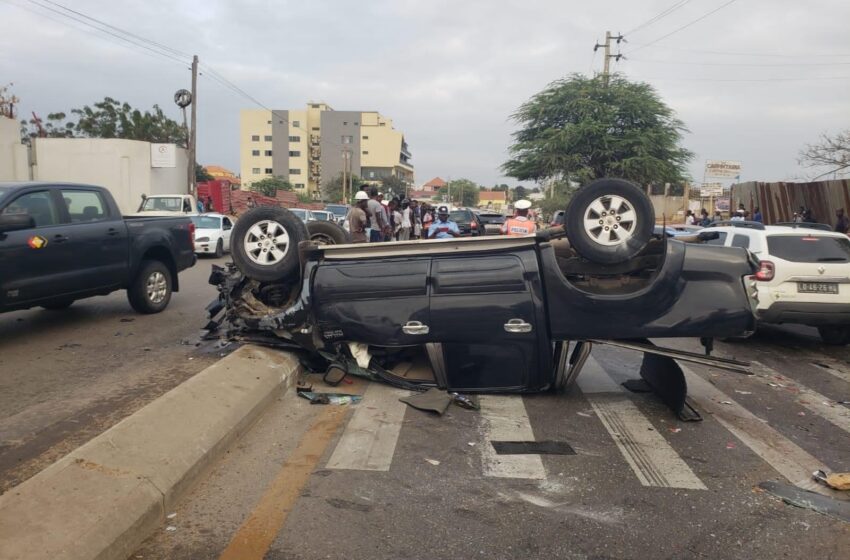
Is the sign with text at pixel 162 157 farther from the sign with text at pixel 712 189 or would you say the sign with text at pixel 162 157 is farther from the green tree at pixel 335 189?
the green tree at pixel 335 189

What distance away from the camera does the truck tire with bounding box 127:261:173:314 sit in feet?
31.3

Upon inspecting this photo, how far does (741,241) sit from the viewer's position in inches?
379

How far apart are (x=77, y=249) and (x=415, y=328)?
5032 mm

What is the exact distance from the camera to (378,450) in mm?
4766

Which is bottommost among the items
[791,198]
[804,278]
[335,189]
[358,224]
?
[804,278]

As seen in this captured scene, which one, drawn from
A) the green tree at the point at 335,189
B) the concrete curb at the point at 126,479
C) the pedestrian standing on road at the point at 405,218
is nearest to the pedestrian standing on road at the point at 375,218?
the pedestrian standing on road at the point at 405,218

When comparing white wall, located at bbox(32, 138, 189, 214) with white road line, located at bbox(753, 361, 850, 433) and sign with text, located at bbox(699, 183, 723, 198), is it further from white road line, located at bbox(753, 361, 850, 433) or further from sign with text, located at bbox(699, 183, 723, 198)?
white road line, located at bbox(753, 361, 850, 433)

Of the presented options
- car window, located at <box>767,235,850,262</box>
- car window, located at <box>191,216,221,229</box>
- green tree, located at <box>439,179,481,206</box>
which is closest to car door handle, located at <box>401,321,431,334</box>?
car window, located at <box>767,235,850,262</box>

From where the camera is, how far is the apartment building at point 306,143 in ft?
365

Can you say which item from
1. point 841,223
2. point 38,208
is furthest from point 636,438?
point 841,223

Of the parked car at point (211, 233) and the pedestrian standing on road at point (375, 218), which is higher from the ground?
the pedestrian standing on road at point (375, 218)

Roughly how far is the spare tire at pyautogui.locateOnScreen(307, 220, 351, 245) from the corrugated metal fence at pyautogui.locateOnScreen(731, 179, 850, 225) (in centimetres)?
2175

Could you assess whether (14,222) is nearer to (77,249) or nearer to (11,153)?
(77,249)

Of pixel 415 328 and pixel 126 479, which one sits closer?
pixel 126 479
